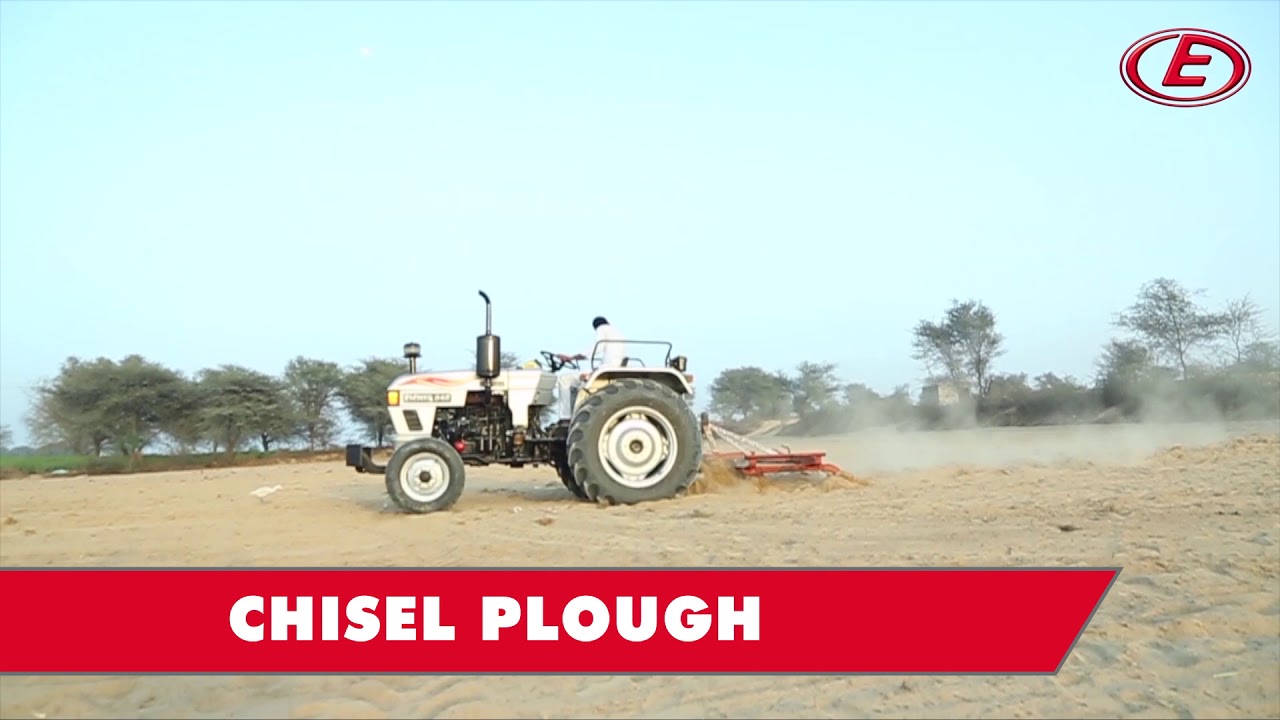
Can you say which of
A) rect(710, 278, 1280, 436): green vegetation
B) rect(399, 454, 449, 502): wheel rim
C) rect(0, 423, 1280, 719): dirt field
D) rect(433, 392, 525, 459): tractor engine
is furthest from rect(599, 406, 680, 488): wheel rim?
rect(710, 278, 1280, 436): green vegetation

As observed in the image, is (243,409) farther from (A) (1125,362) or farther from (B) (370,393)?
(A) (1125,362)

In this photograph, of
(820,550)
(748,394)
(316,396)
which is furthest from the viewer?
(748,394)

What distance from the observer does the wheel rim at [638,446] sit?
8.00 m

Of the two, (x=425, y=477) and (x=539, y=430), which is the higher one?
(x=539, y=430)

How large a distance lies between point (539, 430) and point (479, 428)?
0.63 metres

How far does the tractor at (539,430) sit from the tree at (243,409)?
23066mm

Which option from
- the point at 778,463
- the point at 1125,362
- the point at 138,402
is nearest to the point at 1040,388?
the point at 1125,362

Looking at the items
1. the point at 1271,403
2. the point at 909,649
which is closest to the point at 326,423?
the point at 1271,403

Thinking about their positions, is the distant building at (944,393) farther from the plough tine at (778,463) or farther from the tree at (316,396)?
the tree at (316,396)

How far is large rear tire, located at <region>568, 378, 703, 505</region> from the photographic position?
7.88 meters

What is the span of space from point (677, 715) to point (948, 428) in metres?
22.9

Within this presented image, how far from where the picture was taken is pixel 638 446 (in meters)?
8.10

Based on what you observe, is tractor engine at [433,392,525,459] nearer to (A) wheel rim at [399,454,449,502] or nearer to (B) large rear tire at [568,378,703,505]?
(A) wheel rim at [399,454,449,502]

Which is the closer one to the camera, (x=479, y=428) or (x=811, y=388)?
(x=479, y=428)
